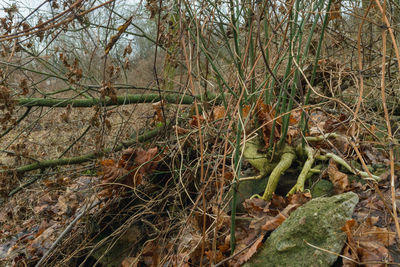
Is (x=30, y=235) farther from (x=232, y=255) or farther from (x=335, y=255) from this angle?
(x=335, y=255)

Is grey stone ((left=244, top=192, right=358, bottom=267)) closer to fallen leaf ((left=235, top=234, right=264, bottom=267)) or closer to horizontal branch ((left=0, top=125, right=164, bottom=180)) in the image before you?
fallen leaf ((left=235, top=234, right=264, bottom=267))

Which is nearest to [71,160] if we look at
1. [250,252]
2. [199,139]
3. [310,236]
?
[199,139]

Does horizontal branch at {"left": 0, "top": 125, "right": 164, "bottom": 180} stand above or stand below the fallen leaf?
above

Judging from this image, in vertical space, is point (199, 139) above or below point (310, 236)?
above

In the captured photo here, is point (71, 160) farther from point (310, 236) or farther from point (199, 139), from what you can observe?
point (310, 236)

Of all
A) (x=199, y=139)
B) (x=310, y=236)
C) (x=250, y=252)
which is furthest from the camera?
(x=199, y=139)

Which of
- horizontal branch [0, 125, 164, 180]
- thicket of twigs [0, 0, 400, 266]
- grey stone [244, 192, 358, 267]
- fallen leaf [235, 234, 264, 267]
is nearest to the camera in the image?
grey stone [244, 192, 358, 267]

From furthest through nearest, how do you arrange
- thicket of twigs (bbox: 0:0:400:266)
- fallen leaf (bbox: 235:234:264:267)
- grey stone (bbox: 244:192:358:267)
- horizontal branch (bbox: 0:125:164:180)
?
1. horizontal branch (bbox: 0:125:164:180)
2. thicket of twigs (bbox: 0:0:400:266)
3. fallen leaf (bbox: 235:234:264:267)
4. grey stone (bbox: 244:192:358:267)

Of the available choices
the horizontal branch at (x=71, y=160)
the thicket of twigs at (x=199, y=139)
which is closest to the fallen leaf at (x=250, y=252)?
the thicket of twigs at (x=199, y=139)

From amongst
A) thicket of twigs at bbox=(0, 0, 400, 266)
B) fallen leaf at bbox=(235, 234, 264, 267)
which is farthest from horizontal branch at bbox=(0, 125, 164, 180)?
fallen leaf at bbox=(235, 234, 264, 267)

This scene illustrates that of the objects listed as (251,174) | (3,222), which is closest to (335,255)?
(251,174)

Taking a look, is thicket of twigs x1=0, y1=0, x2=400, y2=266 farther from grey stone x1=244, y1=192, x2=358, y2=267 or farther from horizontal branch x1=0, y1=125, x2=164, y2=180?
grey stone x1=244, y1=192, x2=358, y2=267

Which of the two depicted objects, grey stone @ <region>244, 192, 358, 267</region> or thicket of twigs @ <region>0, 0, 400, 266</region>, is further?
thicket of twigs @ <region>0, 0, 400, 266</region>

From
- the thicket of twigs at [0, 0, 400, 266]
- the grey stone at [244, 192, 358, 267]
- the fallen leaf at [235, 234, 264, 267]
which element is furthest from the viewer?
the thicket of twigs at [0, 0, 400, 266]
